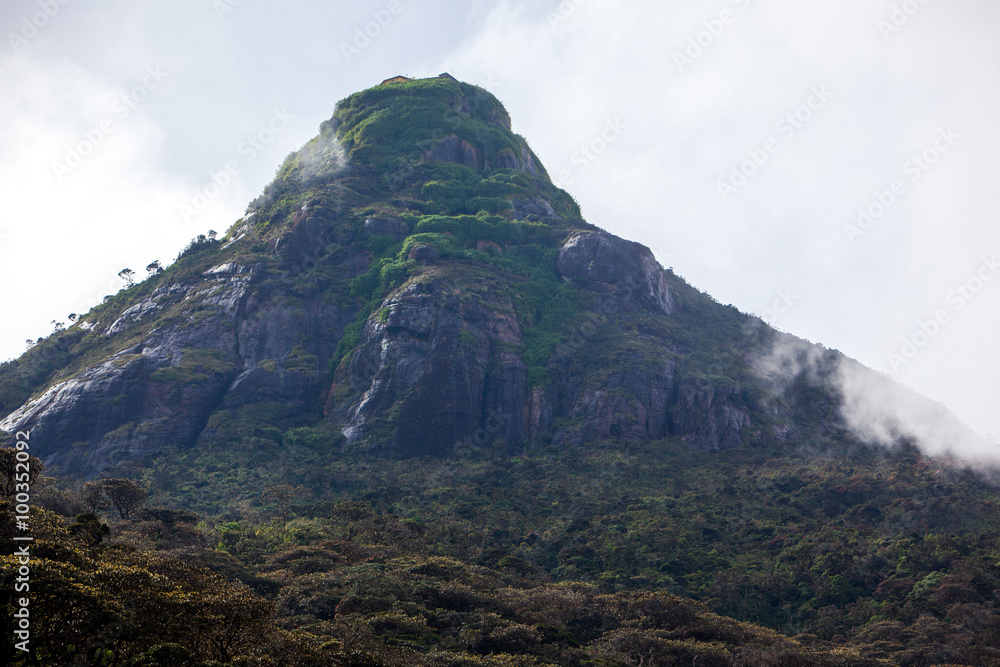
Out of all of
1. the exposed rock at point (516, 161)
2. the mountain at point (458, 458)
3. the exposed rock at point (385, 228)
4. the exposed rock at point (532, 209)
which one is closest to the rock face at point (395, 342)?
the exposed rock at point (385, 228)

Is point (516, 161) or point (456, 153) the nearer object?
point (456, 153)

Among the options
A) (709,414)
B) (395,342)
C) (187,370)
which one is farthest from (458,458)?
(187,370)

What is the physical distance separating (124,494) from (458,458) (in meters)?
45.2

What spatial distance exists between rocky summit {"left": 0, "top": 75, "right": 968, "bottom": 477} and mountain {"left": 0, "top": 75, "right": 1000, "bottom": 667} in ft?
1.59

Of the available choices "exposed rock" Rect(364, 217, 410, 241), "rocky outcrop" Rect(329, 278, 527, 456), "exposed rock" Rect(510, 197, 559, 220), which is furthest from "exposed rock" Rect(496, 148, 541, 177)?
"rocky outcrop" Rect(329, 278, 527, 456)

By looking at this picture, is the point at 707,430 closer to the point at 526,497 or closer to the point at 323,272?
the point at 526,497

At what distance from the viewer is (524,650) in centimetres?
4900

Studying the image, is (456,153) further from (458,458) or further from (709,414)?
(458,458)

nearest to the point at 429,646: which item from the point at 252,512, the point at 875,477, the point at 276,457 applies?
the point at 252,512

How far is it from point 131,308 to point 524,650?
107 metres

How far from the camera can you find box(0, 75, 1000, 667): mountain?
49062 millimetres

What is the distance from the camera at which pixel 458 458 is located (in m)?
106

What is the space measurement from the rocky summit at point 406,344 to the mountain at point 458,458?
48cm

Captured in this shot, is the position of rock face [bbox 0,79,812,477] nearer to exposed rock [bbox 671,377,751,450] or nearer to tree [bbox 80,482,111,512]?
exposed rock [bbox 671,377,751,450]
